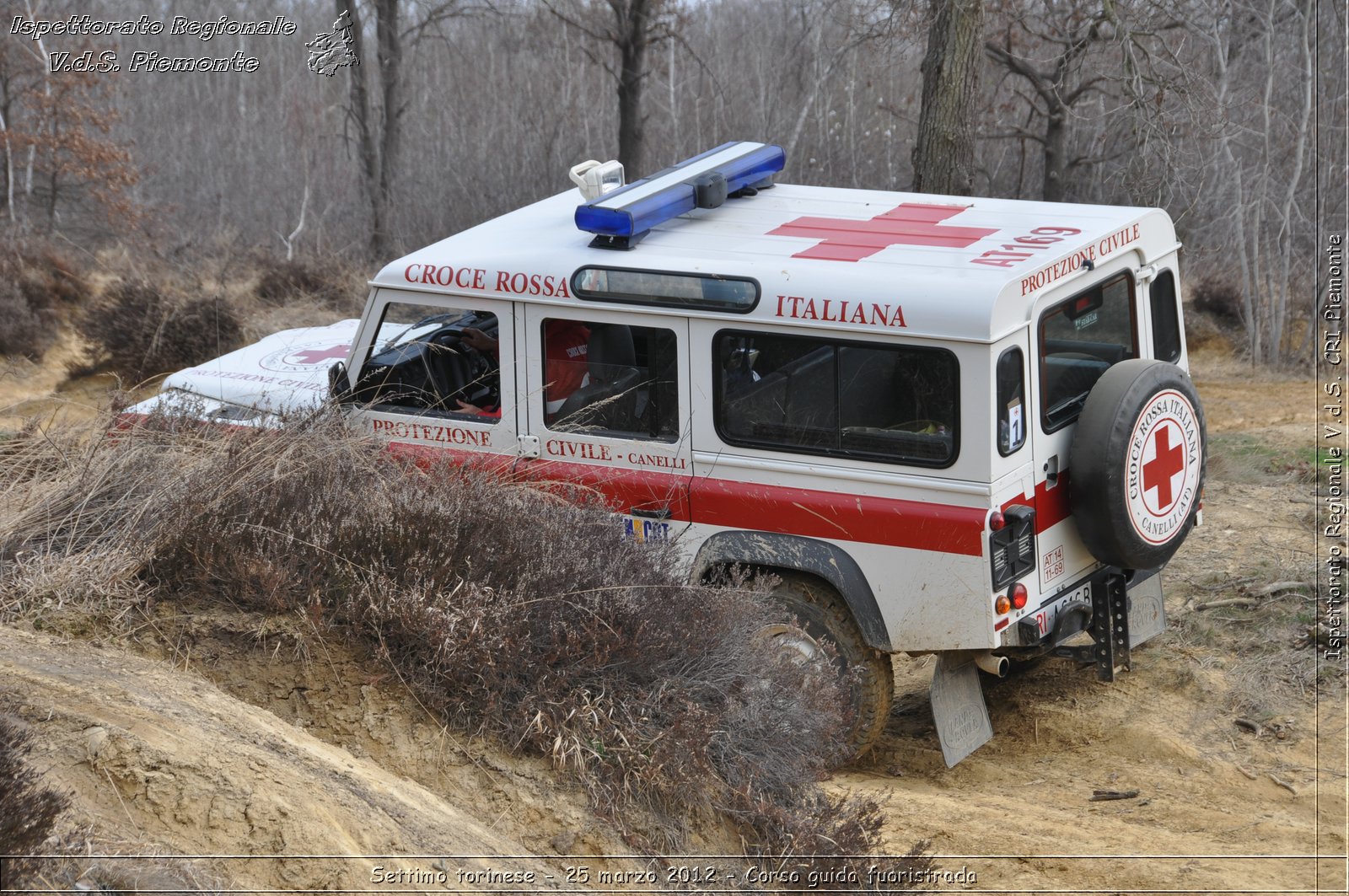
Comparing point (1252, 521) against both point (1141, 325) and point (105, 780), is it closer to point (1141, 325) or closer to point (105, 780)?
point (1141, 325)

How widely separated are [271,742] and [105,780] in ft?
1.63

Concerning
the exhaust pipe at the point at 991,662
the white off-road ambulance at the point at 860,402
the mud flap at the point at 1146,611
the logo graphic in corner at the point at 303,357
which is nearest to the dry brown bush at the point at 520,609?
the white off-road ambulance at the point at 860,402

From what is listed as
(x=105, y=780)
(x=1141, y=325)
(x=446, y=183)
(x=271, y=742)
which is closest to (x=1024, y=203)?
(x=1141, y=325)

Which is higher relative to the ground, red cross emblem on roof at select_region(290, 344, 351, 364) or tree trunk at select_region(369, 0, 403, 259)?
tree trunk at select_region(369, 0, 403, 259)

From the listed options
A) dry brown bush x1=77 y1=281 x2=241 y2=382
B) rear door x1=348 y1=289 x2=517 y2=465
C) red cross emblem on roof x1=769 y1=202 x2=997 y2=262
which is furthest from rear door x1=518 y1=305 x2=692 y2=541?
dry brown bush x1=77 y1=281 x2=241 y2=382

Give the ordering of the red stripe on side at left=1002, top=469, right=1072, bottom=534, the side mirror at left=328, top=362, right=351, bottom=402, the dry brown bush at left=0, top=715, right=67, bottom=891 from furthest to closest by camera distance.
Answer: the side mirror at left=328, top=362, right=351, bottom=402 < the red stripe on side at left=1002, top=469, right=1072, bottom=534 < the dry brown bush at left=0, top=715, right=67, bottom=891

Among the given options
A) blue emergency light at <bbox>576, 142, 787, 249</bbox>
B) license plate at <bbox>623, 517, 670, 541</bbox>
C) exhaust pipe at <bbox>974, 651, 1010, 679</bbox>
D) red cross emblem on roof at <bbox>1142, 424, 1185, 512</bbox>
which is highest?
blue emergency light at <bbox>576, 142, 787, 249</bbox>

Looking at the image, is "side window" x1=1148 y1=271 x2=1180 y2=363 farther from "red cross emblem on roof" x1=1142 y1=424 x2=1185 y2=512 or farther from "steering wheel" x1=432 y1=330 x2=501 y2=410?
"steering wheel" x1=432 y1=330 x2=501 y2=410

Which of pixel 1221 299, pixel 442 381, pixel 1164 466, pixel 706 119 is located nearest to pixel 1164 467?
pixel 1164 466

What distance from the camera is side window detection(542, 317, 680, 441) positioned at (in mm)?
5461

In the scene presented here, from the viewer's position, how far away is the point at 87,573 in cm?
450

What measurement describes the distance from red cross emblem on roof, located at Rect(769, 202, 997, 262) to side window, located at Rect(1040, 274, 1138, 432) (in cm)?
52

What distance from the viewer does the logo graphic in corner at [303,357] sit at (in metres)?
6.84

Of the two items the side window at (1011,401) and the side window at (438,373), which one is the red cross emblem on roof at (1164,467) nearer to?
the side window at (1011,401)
